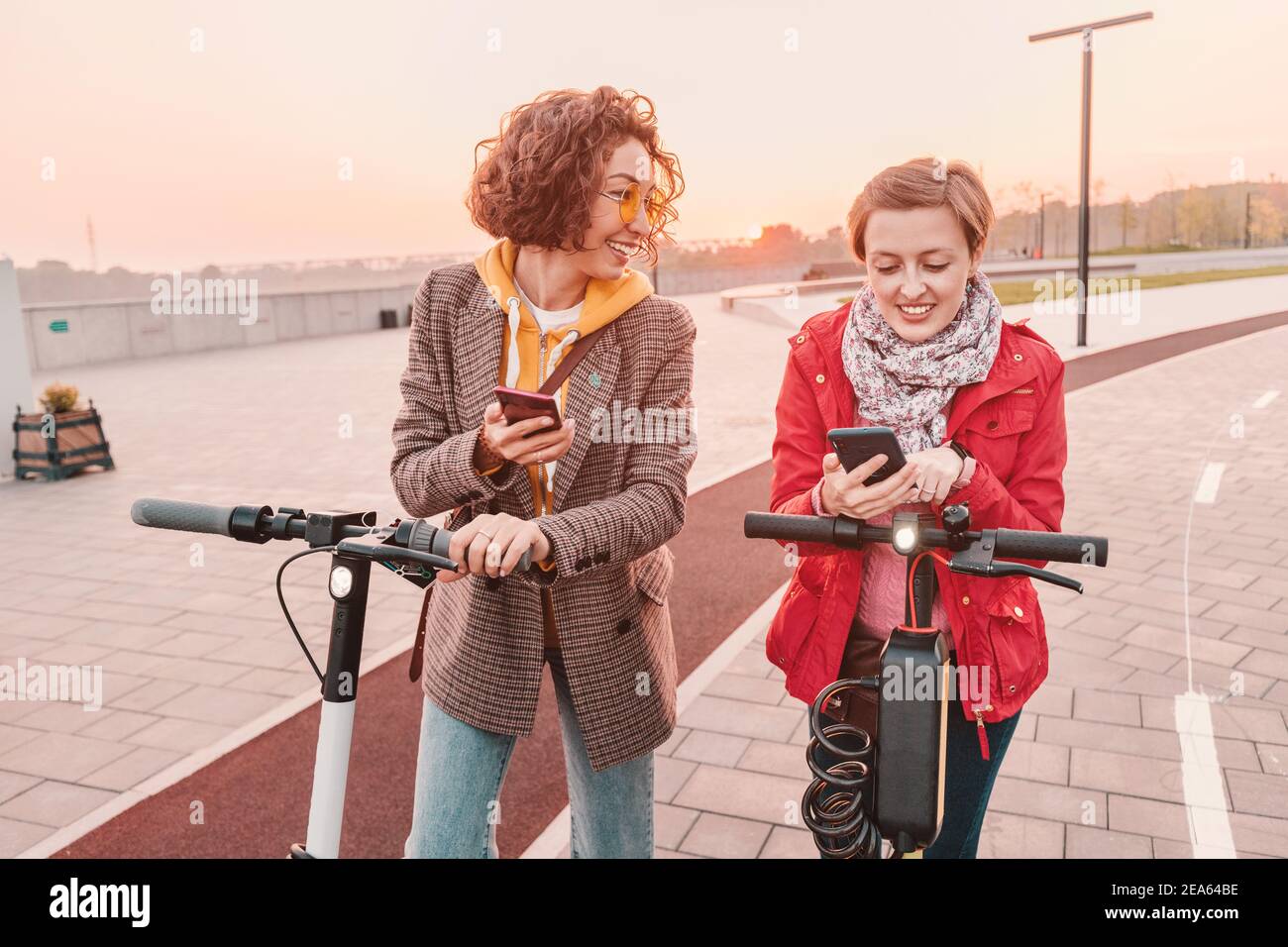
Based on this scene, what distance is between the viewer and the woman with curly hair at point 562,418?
2.22m

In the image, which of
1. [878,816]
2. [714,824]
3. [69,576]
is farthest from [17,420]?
[878,816]

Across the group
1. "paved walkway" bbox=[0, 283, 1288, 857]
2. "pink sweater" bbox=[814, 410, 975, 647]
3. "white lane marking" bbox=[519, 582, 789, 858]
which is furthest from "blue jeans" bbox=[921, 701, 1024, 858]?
"paved walkway" bbox=[0, 283, 1288, 857]

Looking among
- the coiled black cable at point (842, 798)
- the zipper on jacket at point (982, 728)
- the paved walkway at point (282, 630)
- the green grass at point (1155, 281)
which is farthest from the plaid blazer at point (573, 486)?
the green grass at point (1155, 281)

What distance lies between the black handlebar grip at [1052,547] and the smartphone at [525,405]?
2.56 ft

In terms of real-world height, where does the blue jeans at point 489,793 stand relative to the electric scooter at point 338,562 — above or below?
below

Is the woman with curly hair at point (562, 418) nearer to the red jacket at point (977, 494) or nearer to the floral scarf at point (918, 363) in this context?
the red jacket at point (977, 494)

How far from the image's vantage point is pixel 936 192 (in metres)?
2.00

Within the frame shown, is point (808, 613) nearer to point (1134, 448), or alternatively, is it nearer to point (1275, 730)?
point (1275, 730)

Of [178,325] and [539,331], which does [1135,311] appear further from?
[539,331]

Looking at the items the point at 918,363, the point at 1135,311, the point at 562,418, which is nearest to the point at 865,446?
the point at 918,363

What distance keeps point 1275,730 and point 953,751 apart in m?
3.11

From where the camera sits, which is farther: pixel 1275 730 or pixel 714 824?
pixel 1275 730
